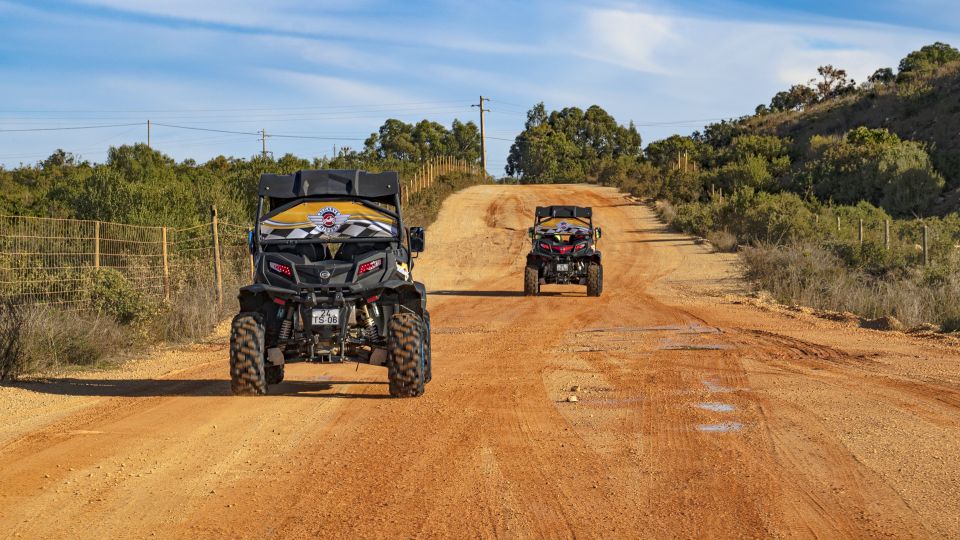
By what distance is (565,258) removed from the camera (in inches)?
1024

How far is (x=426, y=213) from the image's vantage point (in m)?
51.5

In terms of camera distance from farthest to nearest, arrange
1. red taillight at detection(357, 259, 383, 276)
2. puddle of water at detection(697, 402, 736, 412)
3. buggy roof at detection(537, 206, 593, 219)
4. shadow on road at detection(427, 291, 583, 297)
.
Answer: shadow on road at detection(427, 291, 583, 297)
buggy roof at detection(537, 206, 593, 219)
red taillight at detection(357, 259, 383, 276)
puddle of water at detection(697, 402, 736, 412)

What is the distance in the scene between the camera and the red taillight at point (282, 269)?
415 inches

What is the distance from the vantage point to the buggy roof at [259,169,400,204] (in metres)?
11.4

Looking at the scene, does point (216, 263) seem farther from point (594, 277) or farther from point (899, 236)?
point (899, 236)

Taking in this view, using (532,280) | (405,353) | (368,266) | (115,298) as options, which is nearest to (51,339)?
(115,298)

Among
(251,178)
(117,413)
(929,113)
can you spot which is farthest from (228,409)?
(929,113)

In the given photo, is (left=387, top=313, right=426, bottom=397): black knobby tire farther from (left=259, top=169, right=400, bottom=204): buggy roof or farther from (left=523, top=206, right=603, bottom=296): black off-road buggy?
(left=523, top=206, right=603, bottom=296): black off-road buggy

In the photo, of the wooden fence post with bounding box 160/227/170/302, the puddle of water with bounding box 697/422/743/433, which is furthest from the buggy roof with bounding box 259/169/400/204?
the wooden fence post with bounding box 160/227/170/302

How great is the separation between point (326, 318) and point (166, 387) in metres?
3.10

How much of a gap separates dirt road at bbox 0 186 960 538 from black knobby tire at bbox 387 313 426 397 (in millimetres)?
189

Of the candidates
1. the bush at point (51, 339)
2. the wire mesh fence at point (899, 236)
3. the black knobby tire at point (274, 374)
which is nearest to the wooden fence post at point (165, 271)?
the bush at point (51, 339)

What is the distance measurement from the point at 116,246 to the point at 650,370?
32.8 feet

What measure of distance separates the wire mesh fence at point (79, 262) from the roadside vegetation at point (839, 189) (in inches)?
523
